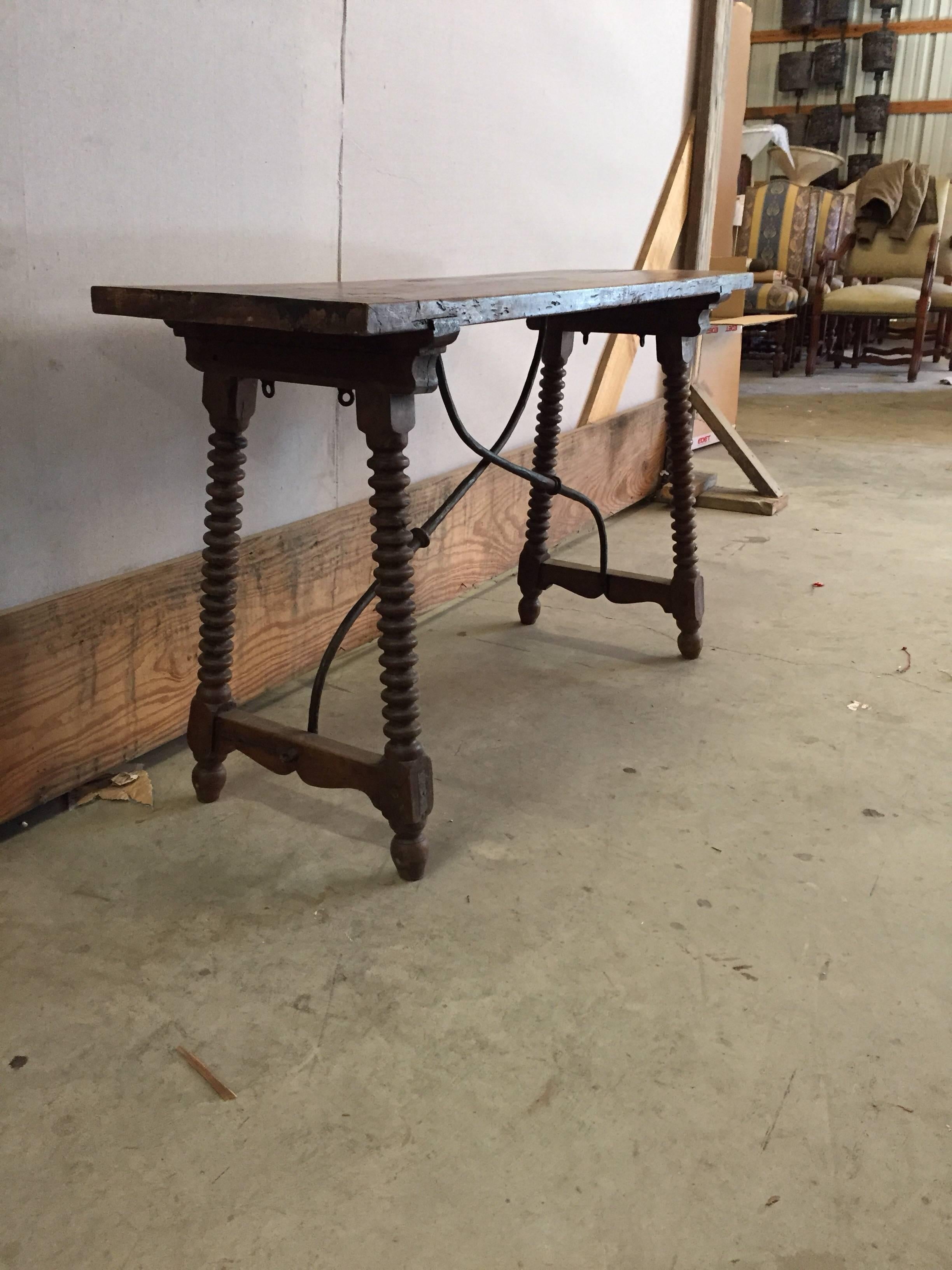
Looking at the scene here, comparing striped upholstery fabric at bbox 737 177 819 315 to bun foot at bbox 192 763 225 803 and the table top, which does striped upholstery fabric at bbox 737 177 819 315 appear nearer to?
the table top

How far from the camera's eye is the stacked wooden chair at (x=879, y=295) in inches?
274

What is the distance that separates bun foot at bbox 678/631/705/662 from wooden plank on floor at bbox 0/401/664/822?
1.98 feet

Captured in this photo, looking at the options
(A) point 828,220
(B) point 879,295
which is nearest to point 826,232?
(A) point 828,220

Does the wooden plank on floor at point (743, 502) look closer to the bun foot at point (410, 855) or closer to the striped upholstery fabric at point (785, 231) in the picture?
the bun foot at point (410, 855)

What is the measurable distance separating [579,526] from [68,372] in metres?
2.03

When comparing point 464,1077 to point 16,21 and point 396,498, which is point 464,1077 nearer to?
point 396,498

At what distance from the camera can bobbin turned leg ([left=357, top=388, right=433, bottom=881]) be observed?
4.54 feet

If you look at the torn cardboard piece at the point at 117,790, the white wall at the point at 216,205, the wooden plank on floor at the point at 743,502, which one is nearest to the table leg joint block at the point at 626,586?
the white wall at the point at 216,205

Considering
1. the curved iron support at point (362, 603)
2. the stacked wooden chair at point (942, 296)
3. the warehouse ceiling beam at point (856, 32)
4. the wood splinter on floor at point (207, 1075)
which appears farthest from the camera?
the warehouse ceiling beam at point (856, 32)

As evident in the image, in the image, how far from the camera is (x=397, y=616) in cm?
146

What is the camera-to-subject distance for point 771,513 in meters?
3.67

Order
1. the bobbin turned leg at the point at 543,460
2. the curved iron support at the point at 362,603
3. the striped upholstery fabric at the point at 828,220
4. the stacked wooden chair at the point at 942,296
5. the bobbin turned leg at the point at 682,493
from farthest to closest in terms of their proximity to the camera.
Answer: the striped upholstery fabric at the point at 828,220
the stacked wooden chair at the point at 942,296
the bobbin turned leg at the point at 543,460
the bobbin turned leg at the point at 682,493
the curved iron support at the point at 362,603

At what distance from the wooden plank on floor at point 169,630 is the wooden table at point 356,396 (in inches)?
5.8

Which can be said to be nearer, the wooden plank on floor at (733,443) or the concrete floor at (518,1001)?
the concrete floor at (518,1001)
